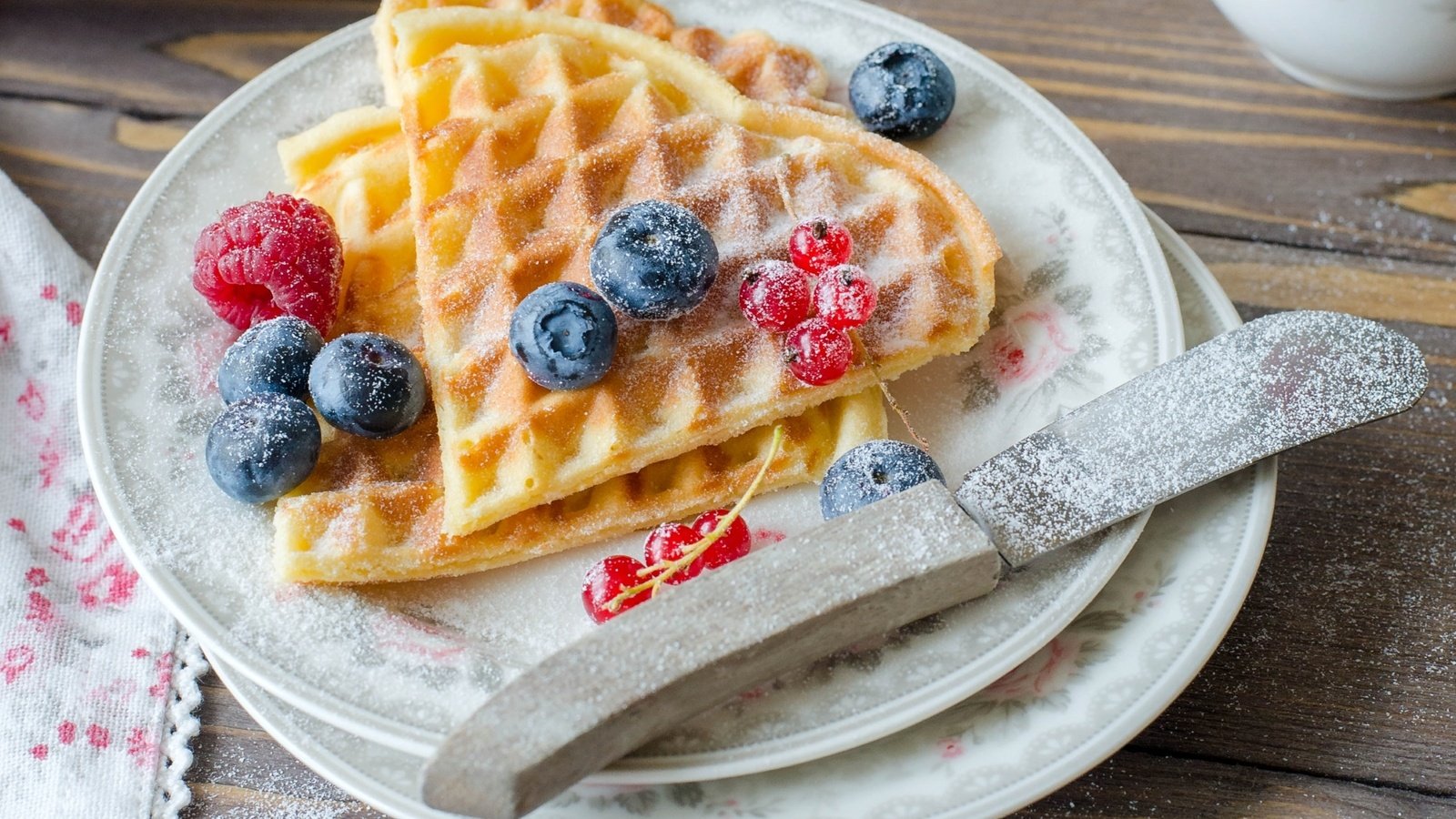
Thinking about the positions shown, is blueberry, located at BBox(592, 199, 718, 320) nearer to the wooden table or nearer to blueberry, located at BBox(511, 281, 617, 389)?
blueberry, located at BBox(511, 281, 617, 389)

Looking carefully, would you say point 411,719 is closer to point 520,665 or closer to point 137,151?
point 520,665

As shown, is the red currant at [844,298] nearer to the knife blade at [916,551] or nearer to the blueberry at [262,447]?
the knife blade at [916,551]

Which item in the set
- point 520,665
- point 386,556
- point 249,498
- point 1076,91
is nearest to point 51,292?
point 249,498

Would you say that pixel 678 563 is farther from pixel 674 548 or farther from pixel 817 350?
pixel 817 350

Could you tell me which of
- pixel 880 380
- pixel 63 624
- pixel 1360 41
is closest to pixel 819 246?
pixel 880 380

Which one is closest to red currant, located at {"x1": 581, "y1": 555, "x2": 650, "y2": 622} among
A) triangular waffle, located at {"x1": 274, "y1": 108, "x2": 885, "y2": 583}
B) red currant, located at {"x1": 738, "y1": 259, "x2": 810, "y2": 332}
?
triangular waffle, located at {"x1": 274, "y1": 108, "x2": 885, "y2": 583}
